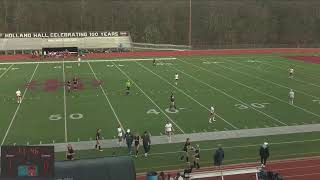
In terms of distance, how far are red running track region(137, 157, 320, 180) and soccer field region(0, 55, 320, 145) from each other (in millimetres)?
5055

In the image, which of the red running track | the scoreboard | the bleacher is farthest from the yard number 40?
the scoreboard

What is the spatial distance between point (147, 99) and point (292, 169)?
13783mm

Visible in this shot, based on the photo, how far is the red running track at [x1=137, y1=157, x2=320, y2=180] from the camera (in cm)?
1566

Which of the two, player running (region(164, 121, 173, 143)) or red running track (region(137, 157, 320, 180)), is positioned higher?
player running (region(164, 121, 173, 143))

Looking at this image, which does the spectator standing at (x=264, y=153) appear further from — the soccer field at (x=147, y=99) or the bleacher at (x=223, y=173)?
the soccer field at (x=147, y=99)

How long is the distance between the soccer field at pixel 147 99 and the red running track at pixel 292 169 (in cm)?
506

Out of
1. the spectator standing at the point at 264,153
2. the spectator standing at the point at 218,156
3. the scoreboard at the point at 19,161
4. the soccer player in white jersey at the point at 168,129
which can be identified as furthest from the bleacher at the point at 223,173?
the scoreboard at the point at 19,161

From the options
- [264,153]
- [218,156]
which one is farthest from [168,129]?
[264,153]

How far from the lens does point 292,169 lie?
16.6m

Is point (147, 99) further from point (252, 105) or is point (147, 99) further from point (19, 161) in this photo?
point (19, 161)

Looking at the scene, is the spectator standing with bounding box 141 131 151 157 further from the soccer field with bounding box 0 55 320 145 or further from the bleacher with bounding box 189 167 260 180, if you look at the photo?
the bleacher with bounding box 189 167 260 180

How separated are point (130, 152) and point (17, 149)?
28.1 ft

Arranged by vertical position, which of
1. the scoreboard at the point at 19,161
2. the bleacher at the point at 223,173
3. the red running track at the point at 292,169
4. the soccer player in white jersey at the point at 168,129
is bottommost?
the red running track at the point at 292,169

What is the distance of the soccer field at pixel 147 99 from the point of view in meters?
22.5
